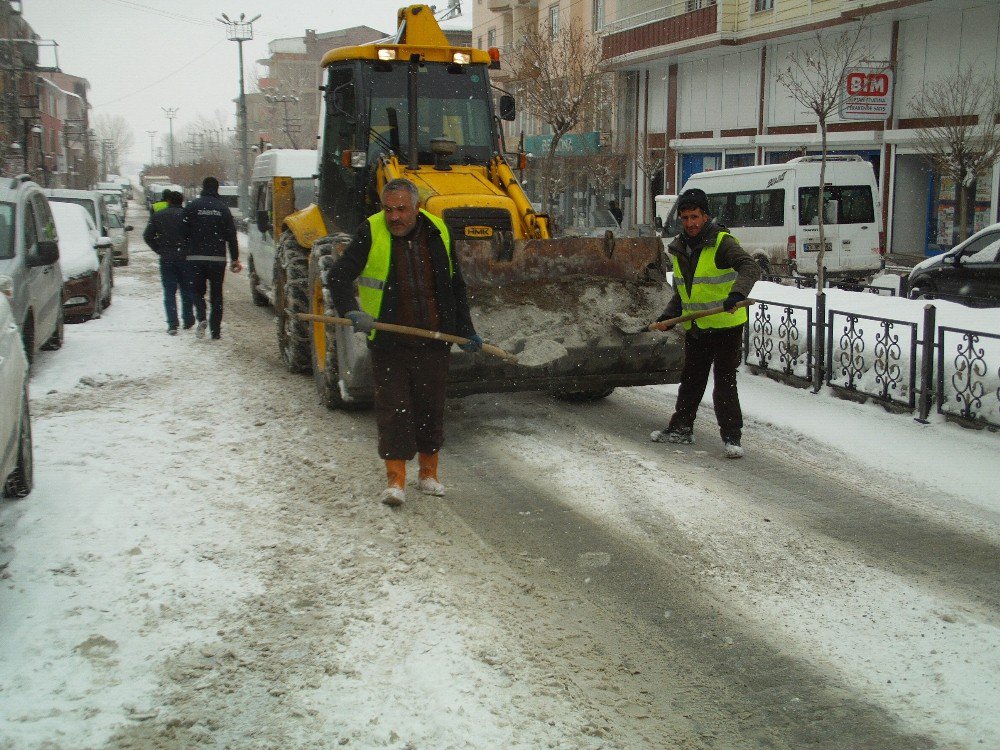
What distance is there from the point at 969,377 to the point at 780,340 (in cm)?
243

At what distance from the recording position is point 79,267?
13.0 m

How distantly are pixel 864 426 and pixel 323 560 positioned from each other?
15.7ft

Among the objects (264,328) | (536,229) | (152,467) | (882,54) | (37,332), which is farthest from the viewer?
(882,54)

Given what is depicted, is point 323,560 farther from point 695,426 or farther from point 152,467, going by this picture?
point 695,426

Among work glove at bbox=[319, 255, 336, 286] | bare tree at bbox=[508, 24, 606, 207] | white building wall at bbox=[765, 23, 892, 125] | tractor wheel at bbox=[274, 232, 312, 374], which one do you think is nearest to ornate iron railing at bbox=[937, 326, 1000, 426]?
work glove at bbox=[319, 255, 336, 286]

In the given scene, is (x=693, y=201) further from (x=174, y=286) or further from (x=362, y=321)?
(x=174, y=286)

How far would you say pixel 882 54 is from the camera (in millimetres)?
25844

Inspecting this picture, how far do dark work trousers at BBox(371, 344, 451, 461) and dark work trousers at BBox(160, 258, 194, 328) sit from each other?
6947mm

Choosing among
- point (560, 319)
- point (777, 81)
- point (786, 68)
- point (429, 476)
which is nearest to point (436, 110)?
point (560, 319)

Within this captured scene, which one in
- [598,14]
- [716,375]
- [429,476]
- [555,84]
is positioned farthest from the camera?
[598,14]

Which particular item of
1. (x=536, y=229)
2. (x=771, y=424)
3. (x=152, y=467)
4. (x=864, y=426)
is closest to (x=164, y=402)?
(x=152, y=467)

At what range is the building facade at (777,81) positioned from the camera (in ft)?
78.9

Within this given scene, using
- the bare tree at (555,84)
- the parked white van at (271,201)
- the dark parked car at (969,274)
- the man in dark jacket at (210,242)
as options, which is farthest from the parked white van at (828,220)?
the man in dark jacket at (210,242)

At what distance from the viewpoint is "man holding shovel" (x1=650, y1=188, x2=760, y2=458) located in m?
6.93
